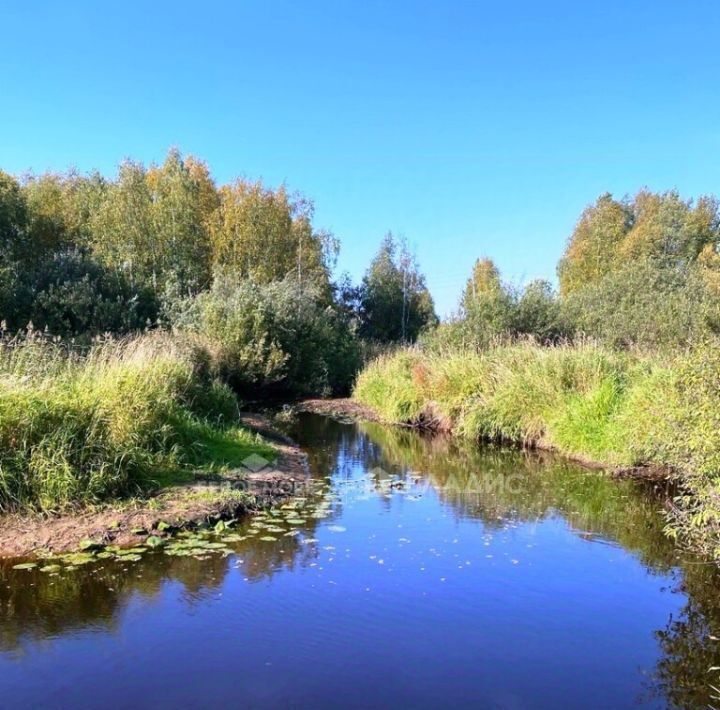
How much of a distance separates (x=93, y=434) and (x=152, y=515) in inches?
50.7

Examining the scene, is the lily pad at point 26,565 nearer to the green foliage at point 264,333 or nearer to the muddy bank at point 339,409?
the green foliage at point 264,333

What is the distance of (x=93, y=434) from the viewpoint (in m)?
8.07

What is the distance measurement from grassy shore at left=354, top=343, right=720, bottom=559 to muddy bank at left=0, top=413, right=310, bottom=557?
5165mm

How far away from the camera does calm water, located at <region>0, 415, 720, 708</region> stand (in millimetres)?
4578

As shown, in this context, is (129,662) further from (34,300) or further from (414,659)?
(34,300)

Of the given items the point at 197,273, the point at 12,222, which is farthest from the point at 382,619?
the point at 197,273

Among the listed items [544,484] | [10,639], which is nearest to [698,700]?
[10,639]

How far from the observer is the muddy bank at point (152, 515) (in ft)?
23.0

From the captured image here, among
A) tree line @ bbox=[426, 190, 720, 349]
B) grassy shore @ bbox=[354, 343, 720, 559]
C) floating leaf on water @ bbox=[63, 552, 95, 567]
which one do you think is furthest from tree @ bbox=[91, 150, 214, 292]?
floating leaf on water @ bbox=[63, 552, 95, 567]

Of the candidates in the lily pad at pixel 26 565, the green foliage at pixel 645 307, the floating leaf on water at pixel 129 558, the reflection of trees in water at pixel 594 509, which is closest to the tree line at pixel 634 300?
the green foliage at pixel 645 307

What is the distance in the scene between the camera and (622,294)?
28.5 meters

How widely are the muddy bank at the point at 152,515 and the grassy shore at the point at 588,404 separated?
5165 mm

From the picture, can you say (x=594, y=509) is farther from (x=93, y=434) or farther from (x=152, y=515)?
(x=93, y=434)

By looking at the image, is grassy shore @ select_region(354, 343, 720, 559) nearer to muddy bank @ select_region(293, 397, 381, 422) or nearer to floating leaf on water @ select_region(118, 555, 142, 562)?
muddy bank @ select_region(293, 397, 381, 422)
